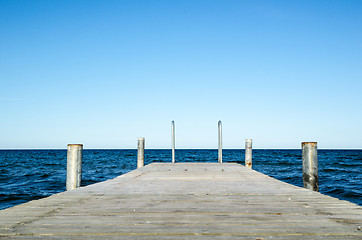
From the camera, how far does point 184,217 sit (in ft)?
9.77

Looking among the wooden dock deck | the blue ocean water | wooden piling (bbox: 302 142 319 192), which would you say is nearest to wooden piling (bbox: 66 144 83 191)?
the wooden dock deck

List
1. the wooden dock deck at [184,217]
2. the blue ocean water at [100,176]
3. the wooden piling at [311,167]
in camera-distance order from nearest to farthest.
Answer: the wooden dock deck at [184,217], the wooden piling at [311,167], the blue ocean water at [100,176]

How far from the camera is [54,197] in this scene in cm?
415

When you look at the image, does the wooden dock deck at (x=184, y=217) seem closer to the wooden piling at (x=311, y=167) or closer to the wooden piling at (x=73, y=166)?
the wooden piling at (x=73, y=166)

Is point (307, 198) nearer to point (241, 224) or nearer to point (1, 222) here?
point (241, 224)

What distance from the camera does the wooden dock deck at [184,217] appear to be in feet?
8.03

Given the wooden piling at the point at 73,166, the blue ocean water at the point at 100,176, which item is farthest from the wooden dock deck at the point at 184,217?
the blue ocean water at the point at 100,176

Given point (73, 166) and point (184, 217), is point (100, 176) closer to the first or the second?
point (73, 166)

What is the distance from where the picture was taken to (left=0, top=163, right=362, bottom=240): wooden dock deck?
245 centimetres

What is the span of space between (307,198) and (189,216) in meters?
1.95

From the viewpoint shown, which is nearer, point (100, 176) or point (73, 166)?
point (73, 166)

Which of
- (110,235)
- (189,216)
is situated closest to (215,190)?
(189,216)

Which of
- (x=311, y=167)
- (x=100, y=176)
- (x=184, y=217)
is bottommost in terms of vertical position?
(x=100, y=176)

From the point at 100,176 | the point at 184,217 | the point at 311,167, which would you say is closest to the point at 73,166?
the point at 184,217
